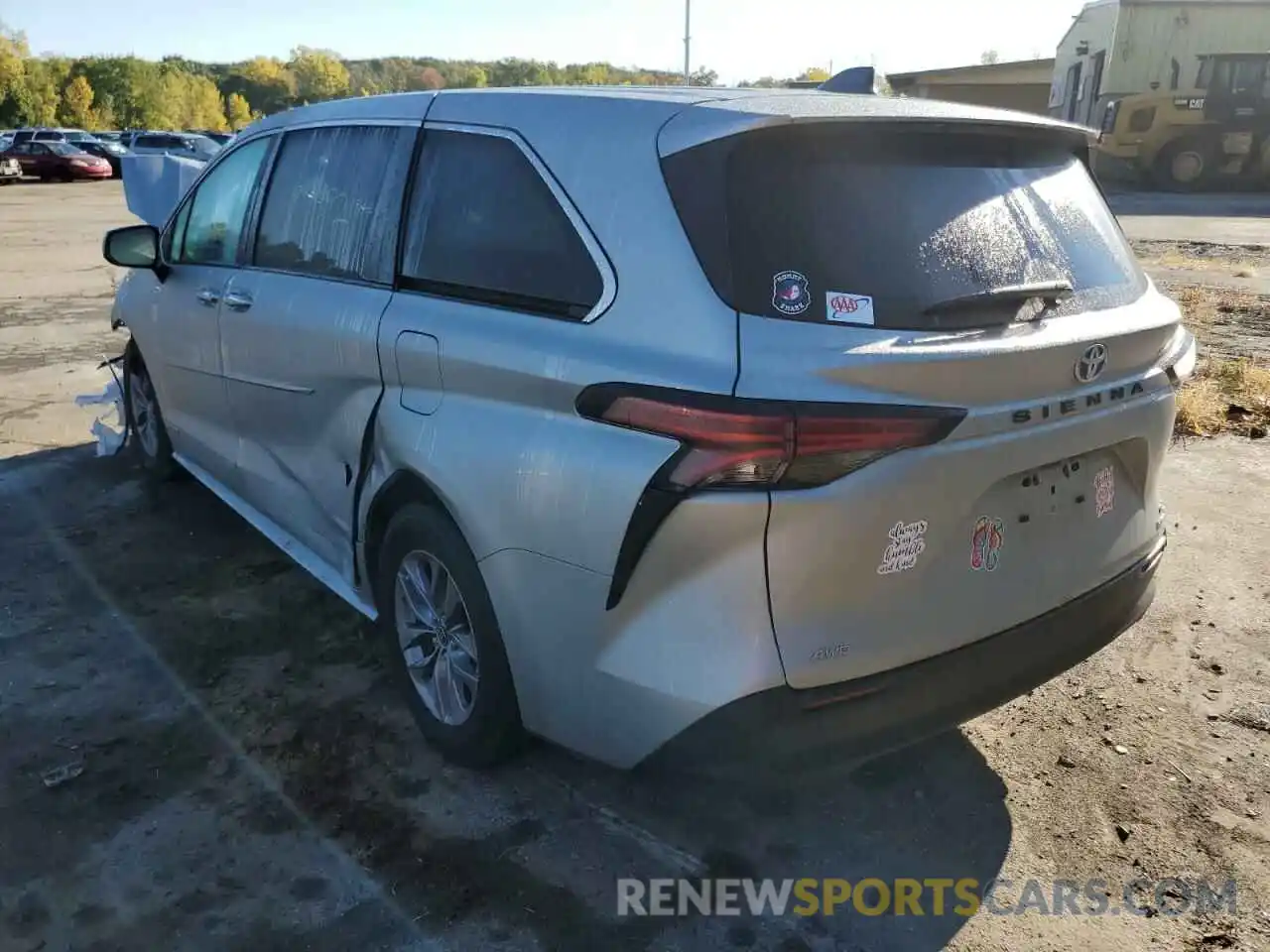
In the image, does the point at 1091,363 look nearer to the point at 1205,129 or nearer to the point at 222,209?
the point at 222,209

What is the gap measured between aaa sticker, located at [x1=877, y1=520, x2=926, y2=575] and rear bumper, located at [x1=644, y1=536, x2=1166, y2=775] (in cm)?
24

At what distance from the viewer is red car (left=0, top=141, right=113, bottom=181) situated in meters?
33.3

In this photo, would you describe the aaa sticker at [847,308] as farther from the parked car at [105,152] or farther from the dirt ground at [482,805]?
the parked car at [105,152]

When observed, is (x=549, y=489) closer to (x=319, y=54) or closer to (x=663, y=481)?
(x=663, y=481)

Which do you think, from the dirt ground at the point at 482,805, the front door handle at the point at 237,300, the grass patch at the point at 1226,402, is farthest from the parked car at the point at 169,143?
the dirt ground at the point at 482,805

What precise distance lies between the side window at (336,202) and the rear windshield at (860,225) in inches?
47.6

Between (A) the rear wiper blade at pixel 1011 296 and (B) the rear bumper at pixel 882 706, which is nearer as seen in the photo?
(B) the rear bumper at pixel 882 706

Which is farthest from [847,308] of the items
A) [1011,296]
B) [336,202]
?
[336,202]

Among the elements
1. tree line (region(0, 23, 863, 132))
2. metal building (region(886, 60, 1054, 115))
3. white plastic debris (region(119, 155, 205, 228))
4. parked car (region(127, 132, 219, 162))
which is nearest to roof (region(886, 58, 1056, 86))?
metal building (region(886, 60, 1054, 115))

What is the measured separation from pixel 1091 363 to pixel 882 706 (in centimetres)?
97

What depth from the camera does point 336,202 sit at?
3.48 m

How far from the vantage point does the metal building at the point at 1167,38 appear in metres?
29.5

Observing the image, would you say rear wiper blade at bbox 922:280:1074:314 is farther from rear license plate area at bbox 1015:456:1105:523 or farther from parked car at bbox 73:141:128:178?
parked car at bbox 73:141:128:178

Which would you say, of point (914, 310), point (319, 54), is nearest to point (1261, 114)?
point (914, 310)
